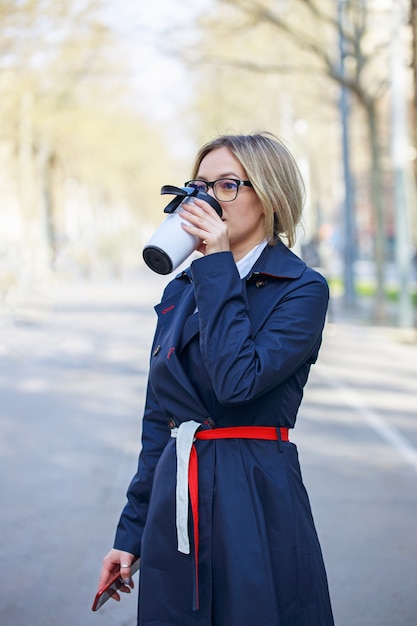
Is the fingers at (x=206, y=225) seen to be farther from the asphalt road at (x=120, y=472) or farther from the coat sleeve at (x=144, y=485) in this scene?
the asphalt road at (x=120, y=472)

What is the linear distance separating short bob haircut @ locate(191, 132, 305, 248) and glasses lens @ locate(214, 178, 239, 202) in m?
0.05

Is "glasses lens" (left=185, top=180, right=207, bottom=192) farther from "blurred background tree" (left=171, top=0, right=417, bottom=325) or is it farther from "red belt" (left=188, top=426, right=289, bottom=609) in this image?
"blurred background tree" (left=171, top=0, right=417, bottom=325)

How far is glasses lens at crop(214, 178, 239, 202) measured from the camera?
8.38 feet

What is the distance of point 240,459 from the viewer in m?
2.49

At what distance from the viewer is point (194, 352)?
101 inches

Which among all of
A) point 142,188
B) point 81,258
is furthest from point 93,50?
point 142,188

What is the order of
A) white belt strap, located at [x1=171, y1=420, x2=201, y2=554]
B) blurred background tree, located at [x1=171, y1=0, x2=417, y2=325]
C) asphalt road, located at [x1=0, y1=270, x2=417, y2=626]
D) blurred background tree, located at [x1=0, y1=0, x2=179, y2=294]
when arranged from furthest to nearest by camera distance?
1. blurred background tree, located at [x1=0, y1=0, x2=179, y2=294]
2. blurred background tree, located at [x1=171, y1=0, x2=417, y2=325]
3. asphalt road, located at [x1=0, y1=270, x2=417, y2=626]
4. white belt strap, located at [x1=171, y1=420, x2=201, y2=554]

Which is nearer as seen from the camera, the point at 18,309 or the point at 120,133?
the point at 18,309

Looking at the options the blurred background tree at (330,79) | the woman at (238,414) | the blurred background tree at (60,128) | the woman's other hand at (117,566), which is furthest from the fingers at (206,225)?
the blurred background tree at (60,128)

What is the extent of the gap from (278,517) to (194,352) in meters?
0.45

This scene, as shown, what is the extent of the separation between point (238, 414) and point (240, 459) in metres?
0.11

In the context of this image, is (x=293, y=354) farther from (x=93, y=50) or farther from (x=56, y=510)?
(x=93, y=50)

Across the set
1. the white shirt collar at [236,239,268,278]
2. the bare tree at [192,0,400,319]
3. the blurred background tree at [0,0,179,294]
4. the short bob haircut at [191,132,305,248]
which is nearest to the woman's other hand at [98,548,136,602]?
the white shirt collar at [236,239,268,278]

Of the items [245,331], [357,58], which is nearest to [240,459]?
[245,331]
